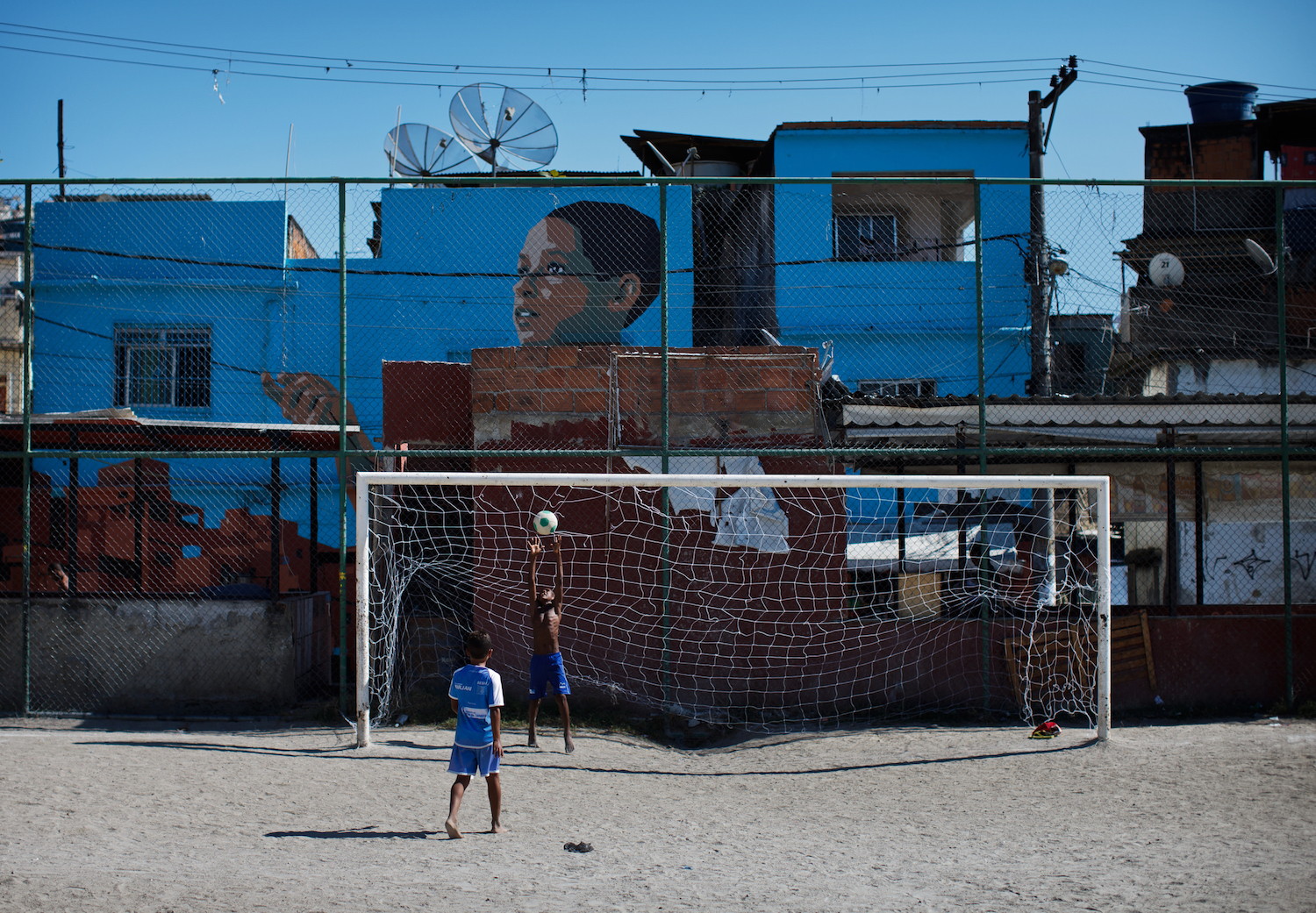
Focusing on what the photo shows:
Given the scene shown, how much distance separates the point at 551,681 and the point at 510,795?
4.14ft

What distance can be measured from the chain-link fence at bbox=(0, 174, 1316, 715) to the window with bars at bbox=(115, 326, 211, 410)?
2.3 inches

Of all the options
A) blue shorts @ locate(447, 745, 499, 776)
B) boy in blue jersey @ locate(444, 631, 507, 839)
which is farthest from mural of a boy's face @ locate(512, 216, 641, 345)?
blue shorts @ locate(447, 745, 499, 776)

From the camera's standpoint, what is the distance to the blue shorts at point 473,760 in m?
5.16

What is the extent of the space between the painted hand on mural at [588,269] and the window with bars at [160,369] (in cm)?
479

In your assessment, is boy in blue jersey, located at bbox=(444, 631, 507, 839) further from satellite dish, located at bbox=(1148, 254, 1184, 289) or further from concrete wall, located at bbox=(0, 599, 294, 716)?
satellite dish, located at bbox=(1148, 254, 1184, 289)

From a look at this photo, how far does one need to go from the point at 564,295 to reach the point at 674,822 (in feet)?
36.8

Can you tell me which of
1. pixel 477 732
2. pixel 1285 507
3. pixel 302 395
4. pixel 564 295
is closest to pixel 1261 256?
pixel 1285 507

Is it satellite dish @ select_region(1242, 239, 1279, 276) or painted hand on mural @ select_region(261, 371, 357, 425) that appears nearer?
satellite dish @ select_region(1242, 239, 1279, 276)

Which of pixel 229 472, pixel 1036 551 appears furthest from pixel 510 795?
pixel 229 472

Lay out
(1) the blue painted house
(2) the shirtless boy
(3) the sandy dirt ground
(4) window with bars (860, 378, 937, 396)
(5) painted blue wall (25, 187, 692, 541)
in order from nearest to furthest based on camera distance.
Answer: (3) the sandy dirt ground < (2) the shirtless boy < (4) window with bars (860, 378, 937, 396) < (5) painted blue wall (25, 187, 692, 541) < (1) the blue painted house

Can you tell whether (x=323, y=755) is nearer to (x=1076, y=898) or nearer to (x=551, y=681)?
(x=551, y=681)

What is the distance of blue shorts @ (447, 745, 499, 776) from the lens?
5164 mm

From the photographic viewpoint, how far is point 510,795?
5980 millimetres

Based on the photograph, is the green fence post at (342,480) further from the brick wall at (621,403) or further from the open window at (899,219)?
the open window at (899,219)
